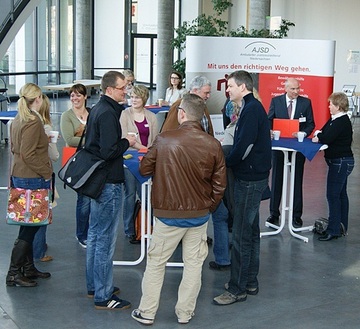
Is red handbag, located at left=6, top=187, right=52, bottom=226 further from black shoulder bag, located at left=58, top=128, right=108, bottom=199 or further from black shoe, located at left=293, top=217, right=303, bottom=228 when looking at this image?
black shoe, located at left=293, top=217, right=303, bottom=228

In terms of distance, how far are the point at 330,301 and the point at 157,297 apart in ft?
4.65

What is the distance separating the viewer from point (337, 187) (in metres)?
7.07

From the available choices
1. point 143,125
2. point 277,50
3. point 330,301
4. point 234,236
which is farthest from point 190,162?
point 277,50

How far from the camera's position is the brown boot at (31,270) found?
5.69 meters

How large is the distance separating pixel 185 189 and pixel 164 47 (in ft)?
50.7

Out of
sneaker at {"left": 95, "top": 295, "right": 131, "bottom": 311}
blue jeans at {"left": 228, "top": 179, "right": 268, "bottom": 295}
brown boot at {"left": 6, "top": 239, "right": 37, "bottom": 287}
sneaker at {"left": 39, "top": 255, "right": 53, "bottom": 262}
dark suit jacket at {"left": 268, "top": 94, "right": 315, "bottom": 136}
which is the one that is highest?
dark suit jacket at {"left": 268, "top": 94, "right": 315, "bottom": 136}

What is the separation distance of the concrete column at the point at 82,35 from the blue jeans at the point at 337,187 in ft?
53.6

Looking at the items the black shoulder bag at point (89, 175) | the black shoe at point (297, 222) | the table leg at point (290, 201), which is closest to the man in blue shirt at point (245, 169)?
the black shoulder bag at point (89, 175)

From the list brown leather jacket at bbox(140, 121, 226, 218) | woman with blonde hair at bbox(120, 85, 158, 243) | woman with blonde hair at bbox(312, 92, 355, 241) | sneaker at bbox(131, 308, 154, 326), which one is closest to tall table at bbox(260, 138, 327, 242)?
woman with blonde hair at bbox(312, 92, 355, 241)

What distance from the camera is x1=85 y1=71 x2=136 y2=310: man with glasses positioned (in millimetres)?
4848

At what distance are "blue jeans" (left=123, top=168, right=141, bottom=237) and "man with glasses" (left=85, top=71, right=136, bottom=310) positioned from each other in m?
1.64

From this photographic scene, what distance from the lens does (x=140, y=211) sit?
6.75m

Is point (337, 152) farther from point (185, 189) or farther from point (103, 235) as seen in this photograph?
point (103, 235)

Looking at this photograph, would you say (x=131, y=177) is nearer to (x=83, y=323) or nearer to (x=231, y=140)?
(x=231, y=140)
